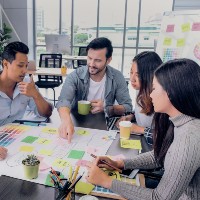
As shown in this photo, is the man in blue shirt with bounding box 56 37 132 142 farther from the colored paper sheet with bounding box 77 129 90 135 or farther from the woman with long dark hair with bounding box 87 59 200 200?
the woman with long dark hair with bounding box 87 59 200 200

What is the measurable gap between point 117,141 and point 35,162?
546 millimetres

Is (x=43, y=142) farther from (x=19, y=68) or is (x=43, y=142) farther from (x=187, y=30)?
(x=187, y=30)

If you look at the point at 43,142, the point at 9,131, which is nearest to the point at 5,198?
the point at 43,142

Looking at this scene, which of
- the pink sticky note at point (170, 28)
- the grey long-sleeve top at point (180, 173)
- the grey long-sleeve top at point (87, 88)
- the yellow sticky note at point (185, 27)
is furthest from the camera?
the pink sticky note at point (170, 28)

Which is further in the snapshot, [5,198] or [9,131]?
[9,131]

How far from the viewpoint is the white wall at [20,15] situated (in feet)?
23.3

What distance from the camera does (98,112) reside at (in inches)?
73.8

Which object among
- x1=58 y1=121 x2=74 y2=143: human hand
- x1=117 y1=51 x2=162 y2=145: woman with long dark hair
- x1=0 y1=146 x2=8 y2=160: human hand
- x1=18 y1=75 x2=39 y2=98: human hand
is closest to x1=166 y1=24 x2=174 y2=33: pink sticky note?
x1=117 y1=51 x2=162 y2=145: woman with long dark hair

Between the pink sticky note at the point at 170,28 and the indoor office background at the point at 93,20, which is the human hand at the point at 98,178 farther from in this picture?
the indoor office background at the point at 93,20

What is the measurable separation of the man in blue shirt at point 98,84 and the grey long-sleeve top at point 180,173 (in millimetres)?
1003

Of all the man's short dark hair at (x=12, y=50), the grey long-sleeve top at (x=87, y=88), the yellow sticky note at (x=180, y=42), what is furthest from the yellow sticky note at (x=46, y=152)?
the yellow sticky note at (x=180, y=42)

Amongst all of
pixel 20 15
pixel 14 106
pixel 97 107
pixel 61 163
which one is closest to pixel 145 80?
pixel 97 107

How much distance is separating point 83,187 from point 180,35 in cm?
252

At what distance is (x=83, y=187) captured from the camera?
903mm
